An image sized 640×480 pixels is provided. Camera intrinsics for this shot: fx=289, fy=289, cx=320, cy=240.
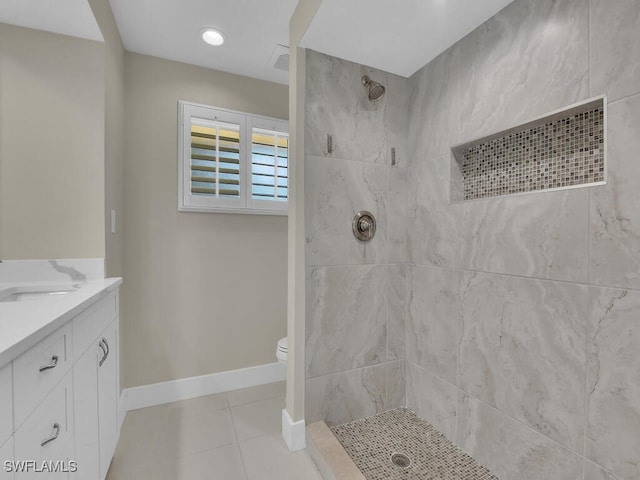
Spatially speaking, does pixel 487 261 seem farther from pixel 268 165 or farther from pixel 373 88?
pixel 268 165

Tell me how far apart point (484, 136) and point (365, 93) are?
2.46 ft

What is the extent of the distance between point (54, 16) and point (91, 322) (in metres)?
1.56

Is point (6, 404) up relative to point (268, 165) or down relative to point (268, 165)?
down

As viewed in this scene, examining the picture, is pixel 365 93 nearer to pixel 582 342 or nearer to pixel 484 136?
pixel 484 136

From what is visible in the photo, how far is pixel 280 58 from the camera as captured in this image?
2.11 meters

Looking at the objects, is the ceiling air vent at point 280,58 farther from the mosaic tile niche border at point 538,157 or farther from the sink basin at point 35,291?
the sink basin at point 35,291

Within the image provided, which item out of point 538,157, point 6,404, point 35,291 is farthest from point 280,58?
point 6,404

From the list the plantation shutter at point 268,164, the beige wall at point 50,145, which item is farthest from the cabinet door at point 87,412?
the plantation shutter at point 268,164

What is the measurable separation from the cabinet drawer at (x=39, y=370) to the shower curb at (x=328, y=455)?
1164 mm

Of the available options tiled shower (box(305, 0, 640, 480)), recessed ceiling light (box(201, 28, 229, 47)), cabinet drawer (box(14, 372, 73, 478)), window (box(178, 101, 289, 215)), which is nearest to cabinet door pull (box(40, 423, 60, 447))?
cabinet drawer (box(14, 372, 73, 478))

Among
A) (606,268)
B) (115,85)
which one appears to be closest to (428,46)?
(606,268)

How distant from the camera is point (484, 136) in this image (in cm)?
142

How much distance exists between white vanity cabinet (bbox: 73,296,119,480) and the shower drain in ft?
4.21

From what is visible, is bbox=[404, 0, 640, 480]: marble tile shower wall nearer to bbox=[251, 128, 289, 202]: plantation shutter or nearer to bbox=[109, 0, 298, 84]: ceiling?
bbox=[109, 0, 298, 84]: ceiling
